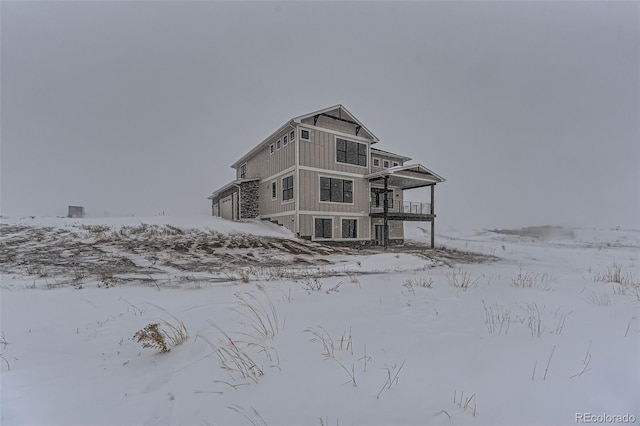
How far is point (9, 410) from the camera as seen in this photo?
226 centimetres

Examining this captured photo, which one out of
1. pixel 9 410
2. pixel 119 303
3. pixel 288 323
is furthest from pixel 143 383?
pixel 119 303

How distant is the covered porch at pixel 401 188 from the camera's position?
62.0 ft

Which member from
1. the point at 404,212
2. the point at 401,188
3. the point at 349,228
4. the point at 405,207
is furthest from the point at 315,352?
the point at 401,188

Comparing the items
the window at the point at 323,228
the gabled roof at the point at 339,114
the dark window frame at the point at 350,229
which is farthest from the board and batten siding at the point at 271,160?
the dark window frame at the point at 350,229

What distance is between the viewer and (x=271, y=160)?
2162 centimetres

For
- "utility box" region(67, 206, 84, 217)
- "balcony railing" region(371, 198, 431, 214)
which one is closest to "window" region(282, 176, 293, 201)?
"balcony railing" region(371, 198, 431, 214)

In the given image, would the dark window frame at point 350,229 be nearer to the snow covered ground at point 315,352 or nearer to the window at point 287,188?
the window at point 287,188

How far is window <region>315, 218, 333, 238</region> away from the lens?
61.3ft

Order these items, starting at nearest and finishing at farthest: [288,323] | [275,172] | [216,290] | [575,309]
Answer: [288,323]
[575,309]
[216,290]
[275,172]

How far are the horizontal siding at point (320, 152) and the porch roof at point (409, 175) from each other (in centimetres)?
246

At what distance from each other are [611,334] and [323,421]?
4.08 meters

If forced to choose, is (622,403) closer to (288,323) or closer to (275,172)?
(288,323)

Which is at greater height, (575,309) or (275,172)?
(275,172)

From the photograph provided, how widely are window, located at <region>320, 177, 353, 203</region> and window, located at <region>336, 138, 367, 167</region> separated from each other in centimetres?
160
